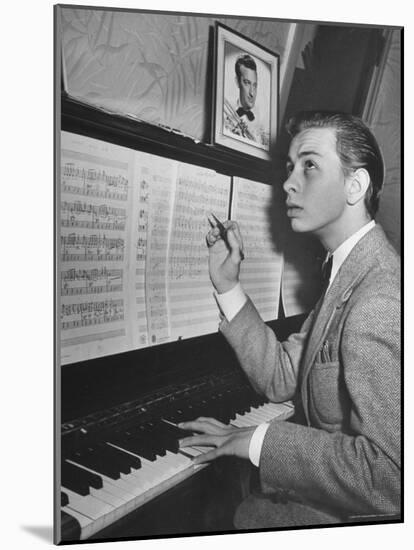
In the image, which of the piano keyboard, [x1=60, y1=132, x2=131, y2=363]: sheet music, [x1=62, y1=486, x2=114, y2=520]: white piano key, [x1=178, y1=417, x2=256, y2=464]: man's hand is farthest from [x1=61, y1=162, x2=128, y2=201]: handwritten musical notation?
[x1=62, y1=486, x2=114, y2=520]: white piano key

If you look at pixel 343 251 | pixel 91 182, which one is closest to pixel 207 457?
pixel 343 251

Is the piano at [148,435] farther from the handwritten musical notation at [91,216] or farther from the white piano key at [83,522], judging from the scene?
the handwritten musical notation at [91,216]

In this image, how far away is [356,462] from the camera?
300 centimetres

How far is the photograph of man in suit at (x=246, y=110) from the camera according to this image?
2.96 m

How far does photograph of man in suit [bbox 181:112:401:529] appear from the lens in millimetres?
2980

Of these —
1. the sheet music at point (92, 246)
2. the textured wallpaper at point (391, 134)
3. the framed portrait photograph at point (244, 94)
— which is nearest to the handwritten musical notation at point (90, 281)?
the sheet music at point (92, 246)

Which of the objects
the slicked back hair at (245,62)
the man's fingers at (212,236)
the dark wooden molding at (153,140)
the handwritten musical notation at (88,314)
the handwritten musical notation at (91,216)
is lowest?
the handwritten musical notation at (88,314)

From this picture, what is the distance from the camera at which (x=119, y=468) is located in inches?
103

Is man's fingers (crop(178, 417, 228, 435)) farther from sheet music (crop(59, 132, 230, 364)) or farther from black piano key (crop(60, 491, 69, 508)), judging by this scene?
black piano key (crop(60, 491, 69, 508))

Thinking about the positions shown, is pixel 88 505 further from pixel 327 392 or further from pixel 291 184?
pixel 291 184

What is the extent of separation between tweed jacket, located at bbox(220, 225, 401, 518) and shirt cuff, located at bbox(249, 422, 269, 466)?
17mm

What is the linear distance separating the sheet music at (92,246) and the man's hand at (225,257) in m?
0.34

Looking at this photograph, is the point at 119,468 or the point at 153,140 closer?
the point at 119,468

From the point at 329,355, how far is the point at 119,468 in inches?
34.0
